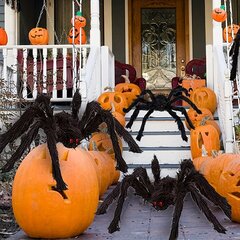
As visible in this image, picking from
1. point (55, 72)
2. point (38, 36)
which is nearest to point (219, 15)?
point (55, 72)

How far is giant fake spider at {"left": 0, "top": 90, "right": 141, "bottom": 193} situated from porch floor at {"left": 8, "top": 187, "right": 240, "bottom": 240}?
603 millimetres

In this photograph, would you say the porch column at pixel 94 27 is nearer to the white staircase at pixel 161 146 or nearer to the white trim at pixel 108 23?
the white staircase at pixel 161 146

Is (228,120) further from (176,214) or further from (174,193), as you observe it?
(176,214)

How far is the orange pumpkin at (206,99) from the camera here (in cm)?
811

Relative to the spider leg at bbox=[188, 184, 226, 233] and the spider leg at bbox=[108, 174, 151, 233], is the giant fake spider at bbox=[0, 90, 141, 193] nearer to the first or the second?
the spider leg at bbox=[108, 174, 151, 233]

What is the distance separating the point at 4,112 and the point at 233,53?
5206 millimetres

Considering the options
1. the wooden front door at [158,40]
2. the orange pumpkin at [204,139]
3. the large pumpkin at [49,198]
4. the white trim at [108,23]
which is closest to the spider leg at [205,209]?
the large pumpkin at [49,198]

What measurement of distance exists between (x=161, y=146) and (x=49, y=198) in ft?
13.8

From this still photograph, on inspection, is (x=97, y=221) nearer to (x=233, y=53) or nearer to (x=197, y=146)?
(x=233, y=53)

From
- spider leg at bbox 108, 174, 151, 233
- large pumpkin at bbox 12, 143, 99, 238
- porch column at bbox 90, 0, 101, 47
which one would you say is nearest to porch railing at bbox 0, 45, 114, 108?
porch column at bbox 90, 0, 101, 47

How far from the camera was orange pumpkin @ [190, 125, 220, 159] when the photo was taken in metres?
6.95

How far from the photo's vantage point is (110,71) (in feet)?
30.8

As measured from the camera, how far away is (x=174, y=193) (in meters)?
3.51

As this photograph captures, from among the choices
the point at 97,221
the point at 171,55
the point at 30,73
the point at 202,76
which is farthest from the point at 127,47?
the point at 97,221
